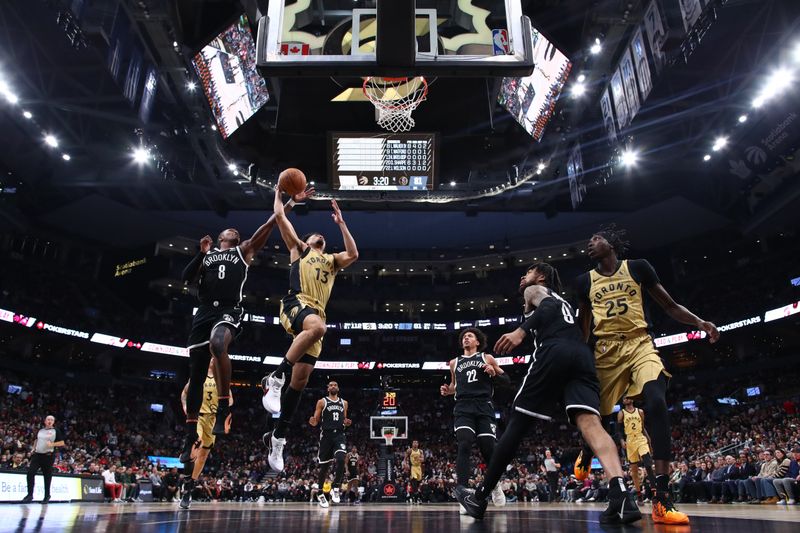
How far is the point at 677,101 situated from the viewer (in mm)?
17141

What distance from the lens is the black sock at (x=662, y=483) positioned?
3.85m

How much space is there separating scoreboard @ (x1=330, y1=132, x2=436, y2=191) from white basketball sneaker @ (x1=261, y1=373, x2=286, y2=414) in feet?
27.0

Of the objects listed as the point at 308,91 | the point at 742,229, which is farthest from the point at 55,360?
the point at 742,229

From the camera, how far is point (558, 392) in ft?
12.9

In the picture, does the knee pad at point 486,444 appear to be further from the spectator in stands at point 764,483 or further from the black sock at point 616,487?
the spectator in stands at point 764,483

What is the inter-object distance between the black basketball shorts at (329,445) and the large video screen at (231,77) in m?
7.74

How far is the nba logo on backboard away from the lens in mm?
6064

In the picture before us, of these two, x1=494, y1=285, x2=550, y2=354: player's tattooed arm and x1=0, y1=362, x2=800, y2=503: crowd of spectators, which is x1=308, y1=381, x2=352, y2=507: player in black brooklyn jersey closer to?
x1=494, y1=285, x2=550, y2=354: player's tattooed arm

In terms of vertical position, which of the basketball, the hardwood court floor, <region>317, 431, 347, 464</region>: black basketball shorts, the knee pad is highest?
the basketball

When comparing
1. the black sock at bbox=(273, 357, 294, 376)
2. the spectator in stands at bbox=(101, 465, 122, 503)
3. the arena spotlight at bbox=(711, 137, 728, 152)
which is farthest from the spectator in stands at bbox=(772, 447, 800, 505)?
the spectator in stands at bbox=(101, 465, 122, 503)

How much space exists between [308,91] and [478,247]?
26.8 meters

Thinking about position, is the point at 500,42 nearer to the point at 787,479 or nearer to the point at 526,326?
the point at 526,326

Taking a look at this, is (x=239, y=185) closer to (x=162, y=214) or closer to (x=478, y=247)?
(x=162, y=214)

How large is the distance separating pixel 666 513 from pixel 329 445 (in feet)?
22.0
